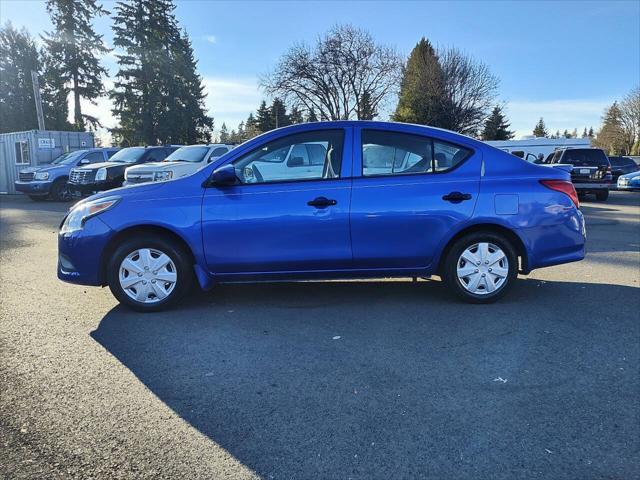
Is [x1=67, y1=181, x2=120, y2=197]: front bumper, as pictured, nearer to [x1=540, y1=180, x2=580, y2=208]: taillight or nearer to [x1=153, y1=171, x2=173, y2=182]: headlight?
[x1=153, y1=171, x2=173, y2=182]: headlight

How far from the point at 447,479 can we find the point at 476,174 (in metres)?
3.17

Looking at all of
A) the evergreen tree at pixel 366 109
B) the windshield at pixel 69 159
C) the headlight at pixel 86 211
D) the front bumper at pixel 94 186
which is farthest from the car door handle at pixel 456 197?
the evergreen tree at pixel 366 109

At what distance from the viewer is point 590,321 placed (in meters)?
4.44

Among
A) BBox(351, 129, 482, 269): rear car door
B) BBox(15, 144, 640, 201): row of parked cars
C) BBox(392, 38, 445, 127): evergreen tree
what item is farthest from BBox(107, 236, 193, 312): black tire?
BBox(392, 38, 445, 127): evergreen tree

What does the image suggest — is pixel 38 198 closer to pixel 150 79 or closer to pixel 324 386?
pixel 324 386

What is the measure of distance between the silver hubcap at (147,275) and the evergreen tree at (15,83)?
54.4 metres

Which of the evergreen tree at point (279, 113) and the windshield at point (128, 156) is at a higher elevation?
the evergreen tree at point (279, 113)

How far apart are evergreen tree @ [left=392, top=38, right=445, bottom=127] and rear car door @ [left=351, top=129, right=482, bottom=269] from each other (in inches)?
1394

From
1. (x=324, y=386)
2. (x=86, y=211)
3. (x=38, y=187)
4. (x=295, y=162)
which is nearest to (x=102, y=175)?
(x=38, y=187)

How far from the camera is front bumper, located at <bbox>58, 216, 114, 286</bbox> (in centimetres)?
460

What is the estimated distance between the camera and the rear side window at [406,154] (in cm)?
475

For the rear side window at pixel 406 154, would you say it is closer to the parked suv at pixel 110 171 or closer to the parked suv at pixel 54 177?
the parked suv at pixel 110 171

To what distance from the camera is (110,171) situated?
1659 centimetres

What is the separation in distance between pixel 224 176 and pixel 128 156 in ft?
49.2
